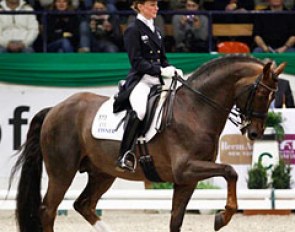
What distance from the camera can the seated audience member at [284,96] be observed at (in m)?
13.1

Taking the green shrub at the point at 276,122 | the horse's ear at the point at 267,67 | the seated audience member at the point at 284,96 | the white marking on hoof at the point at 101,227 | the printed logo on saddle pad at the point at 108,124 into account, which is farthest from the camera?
the seated audience member at the point at 284,96

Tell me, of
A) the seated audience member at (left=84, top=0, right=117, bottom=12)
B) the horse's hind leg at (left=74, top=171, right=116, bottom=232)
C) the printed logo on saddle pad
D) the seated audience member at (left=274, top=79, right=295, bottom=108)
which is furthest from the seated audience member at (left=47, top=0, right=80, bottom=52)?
the printed logo on saddle pad

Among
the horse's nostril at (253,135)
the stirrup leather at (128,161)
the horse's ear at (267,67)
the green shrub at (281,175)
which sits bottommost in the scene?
the green shrub at (281,175)

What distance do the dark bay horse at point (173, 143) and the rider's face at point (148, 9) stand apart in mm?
678

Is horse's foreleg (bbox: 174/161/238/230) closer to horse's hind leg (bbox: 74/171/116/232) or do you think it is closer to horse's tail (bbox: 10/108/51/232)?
horse's hind leg (bbox: 74/171/116/232)

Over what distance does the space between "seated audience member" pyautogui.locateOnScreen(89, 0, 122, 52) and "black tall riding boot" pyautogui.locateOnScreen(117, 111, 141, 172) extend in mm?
4500

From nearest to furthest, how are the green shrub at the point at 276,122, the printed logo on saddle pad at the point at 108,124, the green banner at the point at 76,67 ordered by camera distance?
the printed logo on saddle pad at the point at 108,124
the green shrub at the point at 276,122
the green banner at the point at 76,67

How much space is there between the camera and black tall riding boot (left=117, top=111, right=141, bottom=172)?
30.2ft

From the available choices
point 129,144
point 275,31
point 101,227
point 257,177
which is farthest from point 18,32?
point 129,144

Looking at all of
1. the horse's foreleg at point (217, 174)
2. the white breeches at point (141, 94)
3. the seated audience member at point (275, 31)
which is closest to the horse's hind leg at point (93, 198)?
the white breeches at point (141, 94)

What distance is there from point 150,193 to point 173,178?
2.99 meters

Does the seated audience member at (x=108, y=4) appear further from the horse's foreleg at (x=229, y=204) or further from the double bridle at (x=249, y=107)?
the horse's foreleg at (x=229, y=204)

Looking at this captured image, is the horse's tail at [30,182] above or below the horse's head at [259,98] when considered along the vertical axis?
below

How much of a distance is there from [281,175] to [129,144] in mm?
3712
